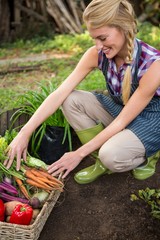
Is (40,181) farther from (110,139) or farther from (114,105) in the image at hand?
(114,105)

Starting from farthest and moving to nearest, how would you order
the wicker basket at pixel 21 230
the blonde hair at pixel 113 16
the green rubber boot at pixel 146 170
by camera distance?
the green rubber boot at pixel 146 170, the blonde hair at pixel 113 16, the wicker basket at pixel 21 230

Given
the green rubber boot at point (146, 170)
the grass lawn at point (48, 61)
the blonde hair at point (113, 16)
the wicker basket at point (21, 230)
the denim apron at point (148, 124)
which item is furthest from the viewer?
the grass lawn at point (48, 61)

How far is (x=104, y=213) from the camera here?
9.01 feet

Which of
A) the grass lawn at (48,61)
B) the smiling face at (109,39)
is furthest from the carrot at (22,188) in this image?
the grass lawn at (48,61)

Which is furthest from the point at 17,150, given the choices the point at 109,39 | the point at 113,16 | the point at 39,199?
the point at 113,16

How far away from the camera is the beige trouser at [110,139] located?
106 inches

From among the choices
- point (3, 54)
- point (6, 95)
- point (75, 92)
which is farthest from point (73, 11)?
point (75, 92)

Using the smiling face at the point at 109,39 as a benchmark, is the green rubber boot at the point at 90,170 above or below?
below

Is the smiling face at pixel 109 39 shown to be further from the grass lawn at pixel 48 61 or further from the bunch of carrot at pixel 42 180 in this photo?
the grass lawn at pixel 48 61

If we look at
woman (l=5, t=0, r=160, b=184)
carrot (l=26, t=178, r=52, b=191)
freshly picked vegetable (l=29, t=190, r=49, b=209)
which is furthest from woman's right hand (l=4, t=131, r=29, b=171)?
freshly picked vegetable (l=29, t=190, r=49, b=209)

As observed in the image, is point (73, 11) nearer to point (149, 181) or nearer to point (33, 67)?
point (33, 67)

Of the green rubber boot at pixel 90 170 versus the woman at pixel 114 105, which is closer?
the woman at pixel 114 105

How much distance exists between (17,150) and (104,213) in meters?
0.73

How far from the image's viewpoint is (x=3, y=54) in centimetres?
612
